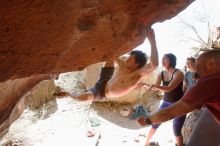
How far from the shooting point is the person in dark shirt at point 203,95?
98.0 inches

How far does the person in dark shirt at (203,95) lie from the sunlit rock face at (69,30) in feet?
1.95

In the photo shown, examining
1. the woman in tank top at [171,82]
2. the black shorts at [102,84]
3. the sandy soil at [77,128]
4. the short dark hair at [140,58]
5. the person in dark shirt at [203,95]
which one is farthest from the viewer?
the sandy soil at [77,128]

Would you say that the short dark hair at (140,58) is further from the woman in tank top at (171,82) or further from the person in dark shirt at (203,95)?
the person in dark shirt at (203,95)

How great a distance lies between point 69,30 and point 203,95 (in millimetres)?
1277

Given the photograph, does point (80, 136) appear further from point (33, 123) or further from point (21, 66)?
point (21, 66)

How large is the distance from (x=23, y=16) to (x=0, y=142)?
546 centimetres

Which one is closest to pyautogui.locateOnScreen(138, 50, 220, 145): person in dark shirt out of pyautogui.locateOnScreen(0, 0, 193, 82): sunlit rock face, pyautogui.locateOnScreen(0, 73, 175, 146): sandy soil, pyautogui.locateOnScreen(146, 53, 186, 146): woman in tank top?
pyautogui.locateOnScreen(0, 0, 193, 82): sunlit rock face

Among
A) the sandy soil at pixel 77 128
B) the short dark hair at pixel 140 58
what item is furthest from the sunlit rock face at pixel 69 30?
the sandy soil at pixel 77 128

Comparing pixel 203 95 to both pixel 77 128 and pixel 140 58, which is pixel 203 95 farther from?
pixel 77 128

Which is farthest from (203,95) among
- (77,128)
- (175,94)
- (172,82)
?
(77,128)

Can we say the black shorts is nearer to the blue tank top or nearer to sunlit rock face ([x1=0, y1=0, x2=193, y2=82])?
the blue tank top

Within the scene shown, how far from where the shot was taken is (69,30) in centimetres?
234

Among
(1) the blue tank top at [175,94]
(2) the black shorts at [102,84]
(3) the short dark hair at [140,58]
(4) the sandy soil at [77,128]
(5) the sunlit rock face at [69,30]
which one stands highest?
(5) the sunlit rock face at [69,30]

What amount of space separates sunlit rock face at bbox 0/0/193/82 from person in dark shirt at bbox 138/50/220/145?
596mm
